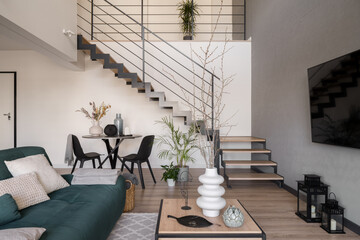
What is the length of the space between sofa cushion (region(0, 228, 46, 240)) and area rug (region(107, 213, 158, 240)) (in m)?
1.08

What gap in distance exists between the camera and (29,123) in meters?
5.80

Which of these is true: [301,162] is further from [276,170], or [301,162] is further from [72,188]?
[72,188]

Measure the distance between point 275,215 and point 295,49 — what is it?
7.71 feet

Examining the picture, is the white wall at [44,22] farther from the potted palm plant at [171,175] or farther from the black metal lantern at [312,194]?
the black metal lantern at [312,194]

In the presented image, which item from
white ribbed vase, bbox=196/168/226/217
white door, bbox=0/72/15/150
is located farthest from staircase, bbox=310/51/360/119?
white door, bbox=0/72/15/150

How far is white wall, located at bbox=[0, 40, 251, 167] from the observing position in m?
5.81

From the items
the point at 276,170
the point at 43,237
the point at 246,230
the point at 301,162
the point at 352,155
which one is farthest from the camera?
the point at 276,170

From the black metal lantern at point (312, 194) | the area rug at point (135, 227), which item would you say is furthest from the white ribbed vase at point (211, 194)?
the black metal lantern at point (312, 194)

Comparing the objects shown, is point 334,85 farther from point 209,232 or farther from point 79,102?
point 79,102

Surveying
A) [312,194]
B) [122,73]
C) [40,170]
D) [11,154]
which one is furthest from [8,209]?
[122,73]

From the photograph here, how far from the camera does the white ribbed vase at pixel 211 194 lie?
6.28ft

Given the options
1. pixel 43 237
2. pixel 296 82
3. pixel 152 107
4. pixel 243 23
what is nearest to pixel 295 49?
pixel 296 82

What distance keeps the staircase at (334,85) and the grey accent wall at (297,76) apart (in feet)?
0.74

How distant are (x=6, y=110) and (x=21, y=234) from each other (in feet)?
17.9
